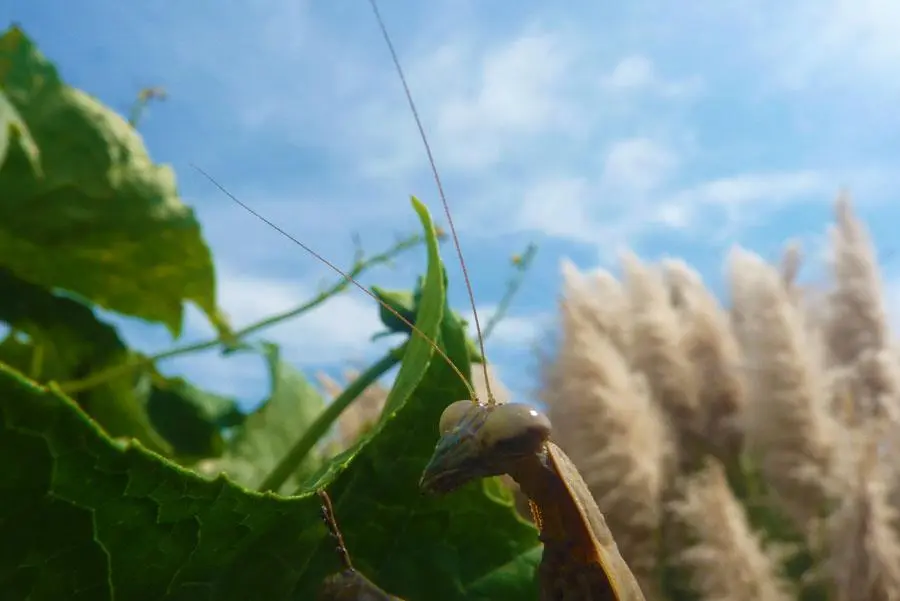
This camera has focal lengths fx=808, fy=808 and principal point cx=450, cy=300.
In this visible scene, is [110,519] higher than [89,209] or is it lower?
lower

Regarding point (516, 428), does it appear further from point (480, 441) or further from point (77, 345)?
point (77, 345)

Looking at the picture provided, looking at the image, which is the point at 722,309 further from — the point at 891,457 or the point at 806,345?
the point at 891,457

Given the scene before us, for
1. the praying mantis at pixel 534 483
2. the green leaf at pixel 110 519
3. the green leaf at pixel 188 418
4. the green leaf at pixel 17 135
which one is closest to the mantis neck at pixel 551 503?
the praying mantis at pixel 534 483

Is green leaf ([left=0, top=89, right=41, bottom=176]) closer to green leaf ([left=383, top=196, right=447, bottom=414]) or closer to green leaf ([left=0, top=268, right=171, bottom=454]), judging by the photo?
green leaf ([left=0, top=268, right=171, bottom=454])

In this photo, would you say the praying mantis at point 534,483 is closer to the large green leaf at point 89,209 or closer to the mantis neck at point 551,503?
the mantis neck at point 551,503

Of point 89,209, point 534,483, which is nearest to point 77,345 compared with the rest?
point 89,209

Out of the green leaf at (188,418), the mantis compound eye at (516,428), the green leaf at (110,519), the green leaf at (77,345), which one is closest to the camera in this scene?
the green leaf at (110,519)

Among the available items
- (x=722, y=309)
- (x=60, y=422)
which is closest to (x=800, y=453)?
(x=722, y=309)
